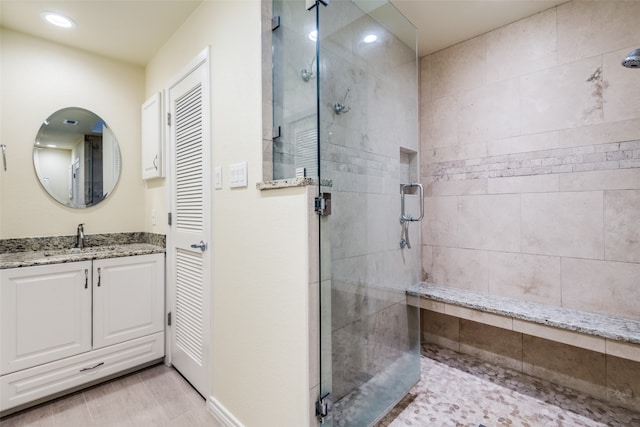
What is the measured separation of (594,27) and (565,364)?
2185 millimetres

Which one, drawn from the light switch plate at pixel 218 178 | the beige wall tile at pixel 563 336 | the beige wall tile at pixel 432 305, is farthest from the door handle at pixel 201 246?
the beige wall tile at pixel 563 336

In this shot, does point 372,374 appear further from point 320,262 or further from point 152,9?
point 152,9

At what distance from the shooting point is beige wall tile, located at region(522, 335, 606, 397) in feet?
6.12

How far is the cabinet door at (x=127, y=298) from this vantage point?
2.03m

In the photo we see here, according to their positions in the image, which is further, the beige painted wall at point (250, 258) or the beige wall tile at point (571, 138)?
the beige wall tile at point (571, 138)

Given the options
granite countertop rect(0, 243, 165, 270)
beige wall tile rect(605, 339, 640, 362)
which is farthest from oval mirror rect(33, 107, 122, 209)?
beige wall tile rect(605, 339, 640, 362)

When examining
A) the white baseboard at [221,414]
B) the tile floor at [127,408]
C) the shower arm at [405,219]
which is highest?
the shower arm at [405,219]

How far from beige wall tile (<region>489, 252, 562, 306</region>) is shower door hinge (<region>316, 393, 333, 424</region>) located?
165 centimetres

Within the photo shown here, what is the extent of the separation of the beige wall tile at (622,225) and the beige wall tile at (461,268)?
0.72 meters

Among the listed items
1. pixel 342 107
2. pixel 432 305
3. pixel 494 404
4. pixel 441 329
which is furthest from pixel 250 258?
pixel 441 329

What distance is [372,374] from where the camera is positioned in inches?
66.5

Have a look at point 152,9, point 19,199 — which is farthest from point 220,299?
point 152,9

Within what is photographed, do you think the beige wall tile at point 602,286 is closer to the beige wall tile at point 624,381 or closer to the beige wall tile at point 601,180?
the beige wall tile at point 624,381

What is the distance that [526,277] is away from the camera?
7.05 ft
